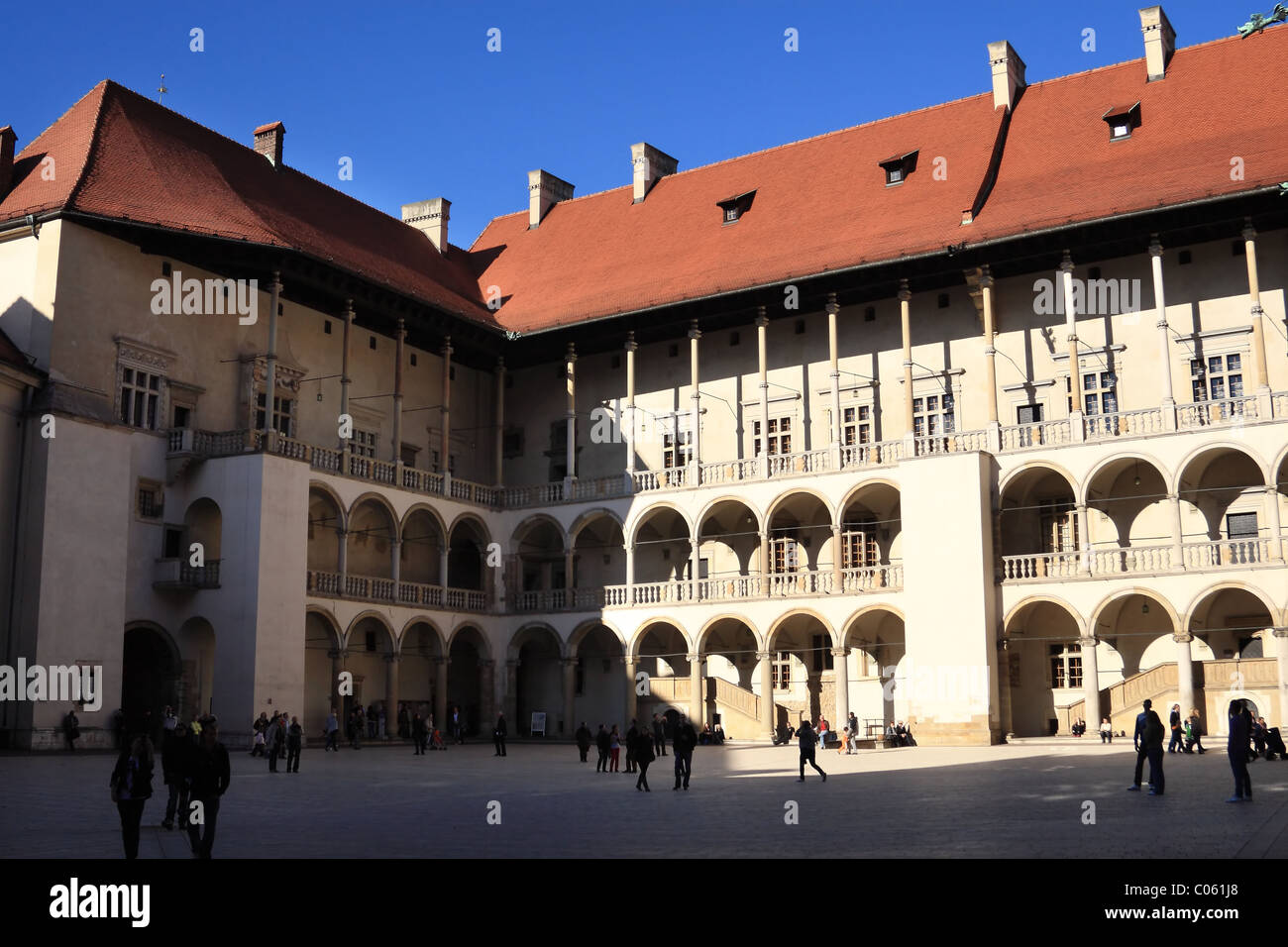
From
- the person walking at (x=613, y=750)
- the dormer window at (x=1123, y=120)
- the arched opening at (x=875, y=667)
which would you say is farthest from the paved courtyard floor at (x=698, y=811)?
the dormer window at (x=1123, y=120)

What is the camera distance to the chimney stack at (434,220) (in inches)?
1692

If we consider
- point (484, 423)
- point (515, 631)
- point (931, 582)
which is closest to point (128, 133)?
point (484, 423)

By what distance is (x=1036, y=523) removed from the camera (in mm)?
31984

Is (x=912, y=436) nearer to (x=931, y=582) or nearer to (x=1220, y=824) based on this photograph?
(x=931, y=582)

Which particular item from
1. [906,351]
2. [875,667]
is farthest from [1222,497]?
[875,667]

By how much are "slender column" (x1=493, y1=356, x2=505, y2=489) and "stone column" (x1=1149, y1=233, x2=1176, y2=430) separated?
17834mm

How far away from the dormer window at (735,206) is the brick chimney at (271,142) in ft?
41.5

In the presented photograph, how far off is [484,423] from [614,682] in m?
8.89

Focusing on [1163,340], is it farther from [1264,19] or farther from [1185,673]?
[1264,19]

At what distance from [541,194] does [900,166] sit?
14.0m

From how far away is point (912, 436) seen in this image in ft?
103

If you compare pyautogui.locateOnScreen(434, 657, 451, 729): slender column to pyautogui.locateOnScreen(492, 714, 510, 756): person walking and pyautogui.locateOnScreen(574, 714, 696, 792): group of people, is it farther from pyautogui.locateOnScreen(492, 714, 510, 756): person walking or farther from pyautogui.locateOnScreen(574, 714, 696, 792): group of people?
pyautogui.locateOnScreen(574, 714, 696, 792): group of people

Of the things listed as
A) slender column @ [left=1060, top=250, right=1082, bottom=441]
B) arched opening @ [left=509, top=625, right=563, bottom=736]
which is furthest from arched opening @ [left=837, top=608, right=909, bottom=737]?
arched opening @ [left=509, top=625, right=563, bottom=736]

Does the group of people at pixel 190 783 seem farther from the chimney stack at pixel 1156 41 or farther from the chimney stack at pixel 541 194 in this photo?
the chimney stack at pixel 541 194
